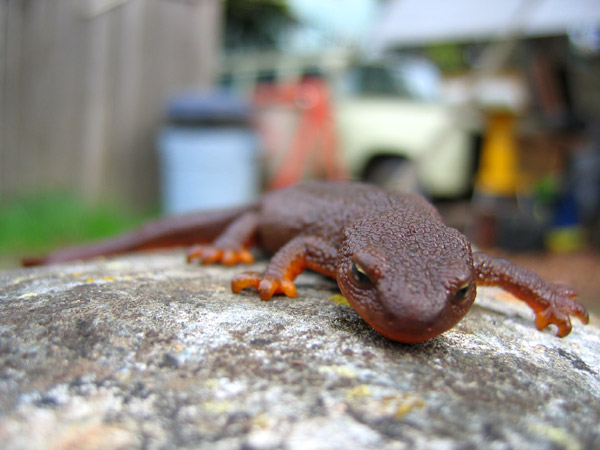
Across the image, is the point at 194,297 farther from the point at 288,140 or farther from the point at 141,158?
the point at 288,140

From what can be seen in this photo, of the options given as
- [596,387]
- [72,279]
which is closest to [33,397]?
[72,279]

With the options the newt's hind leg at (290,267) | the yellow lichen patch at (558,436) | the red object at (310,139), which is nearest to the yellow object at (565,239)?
the red object at (310,139)

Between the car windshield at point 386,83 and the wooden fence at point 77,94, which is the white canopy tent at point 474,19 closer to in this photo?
the car windshield at point 386,83

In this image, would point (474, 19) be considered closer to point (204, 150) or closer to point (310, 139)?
point (310, 139)

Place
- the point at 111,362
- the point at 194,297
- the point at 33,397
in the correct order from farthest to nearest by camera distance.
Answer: the point at 194,297
the point at 111,362
the point at 33,397

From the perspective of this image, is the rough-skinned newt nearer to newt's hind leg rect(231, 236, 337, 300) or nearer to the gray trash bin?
newt's hind leg rect(231, 236, 337, 300)
